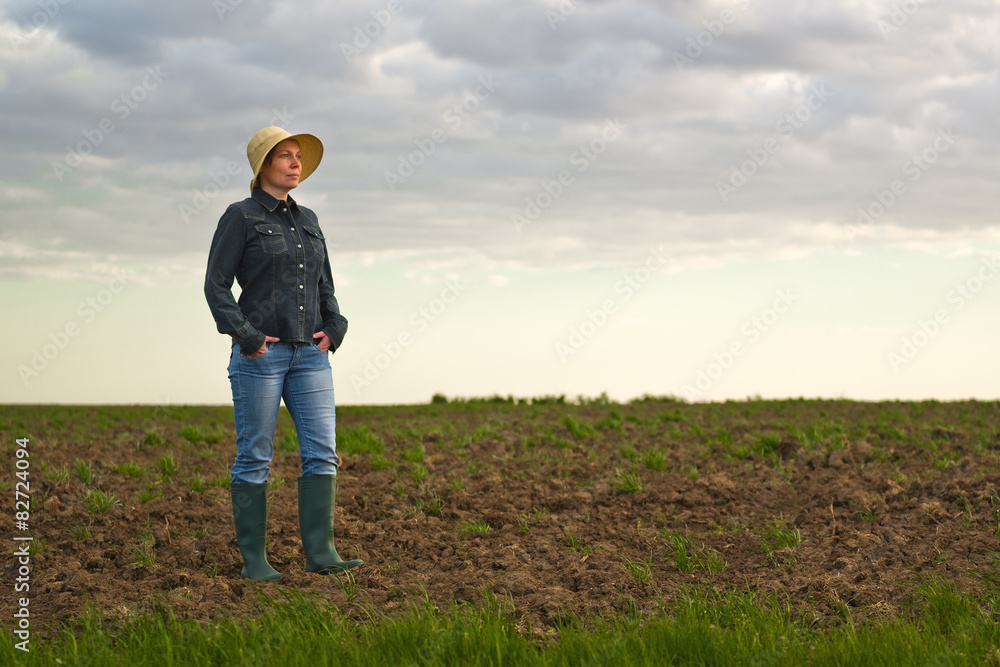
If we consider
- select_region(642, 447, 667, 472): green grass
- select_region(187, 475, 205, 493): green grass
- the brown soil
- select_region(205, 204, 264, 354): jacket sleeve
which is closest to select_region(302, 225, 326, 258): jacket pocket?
select_region(205, 204, 264, 354): jacket sleeve

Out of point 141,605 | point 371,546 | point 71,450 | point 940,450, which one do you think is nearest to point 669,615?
point 371,546

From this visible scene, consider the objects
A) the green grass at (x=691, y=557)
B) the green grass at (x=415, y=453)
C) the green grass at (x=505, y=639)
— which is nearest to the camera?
the green grass at (x=505, y=639)

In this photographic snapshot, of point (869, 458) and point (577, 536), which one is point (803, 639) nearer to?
point (577, 536)

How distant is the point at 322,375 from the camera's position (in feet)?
19.2

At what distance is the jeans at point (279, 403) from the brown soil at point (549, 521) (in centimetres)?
80

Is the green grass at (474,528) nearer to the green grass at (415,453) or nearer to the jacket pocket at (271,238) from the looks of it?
the green grass at (415,453)

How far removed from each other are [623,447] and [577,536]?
3.97 meters

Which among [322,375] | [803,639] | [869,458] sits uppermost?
[322,375]

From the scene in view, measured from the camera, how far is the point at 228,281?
5.57 meters

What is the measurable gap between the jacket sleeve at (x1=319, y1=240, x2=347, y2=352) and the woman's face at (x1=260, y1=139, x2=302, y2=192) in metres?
0.55

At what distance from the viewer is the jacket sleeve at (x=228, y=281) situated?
210 inches

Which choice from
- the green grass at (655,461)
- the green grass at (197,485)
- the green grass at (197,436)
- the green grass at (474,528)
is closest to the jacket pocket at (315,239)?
the green grass at (474,528)

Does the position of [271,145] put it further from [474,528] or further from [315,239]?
[474,528]

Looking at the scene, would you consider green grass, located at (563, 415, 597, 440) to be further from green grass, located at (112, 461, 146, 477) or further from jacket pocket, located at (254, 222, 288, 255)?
jacket pocket, located at (254, 222, 288, 255)
